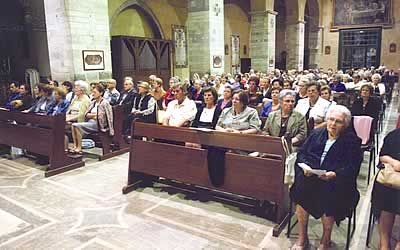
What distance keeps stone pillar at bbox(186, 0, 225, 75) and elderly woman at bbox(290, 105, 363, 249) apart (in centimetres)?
707

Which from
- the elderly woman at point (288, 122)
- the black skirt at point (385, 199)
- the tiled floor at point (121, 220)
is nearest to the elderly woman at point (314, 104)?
the elderly woman at point (288, 122)

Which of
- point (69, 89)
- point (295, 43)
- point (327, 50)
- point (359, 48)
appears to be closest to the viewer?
point (69, 89)

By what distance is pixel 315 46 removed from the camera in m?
19.5

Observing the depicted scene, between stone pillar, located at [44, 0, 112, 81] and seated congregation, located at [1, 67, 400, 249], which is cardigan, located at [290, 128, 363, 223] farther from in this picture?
stone pillar, located at [44, 0, 112, 81]

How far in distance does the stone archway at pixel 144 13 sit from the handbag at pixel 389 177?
31.9 ft

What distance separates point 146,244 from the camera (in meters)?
2.73

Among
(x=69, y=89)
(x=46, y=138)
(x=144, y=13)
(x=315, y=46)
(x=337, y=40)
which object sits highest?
(x=144, y=13)

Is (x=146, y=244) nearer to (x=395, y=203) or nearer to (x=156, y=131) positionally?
(x=156, y=131)

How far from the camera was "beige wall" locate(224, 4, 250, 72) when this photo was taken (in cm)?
1608

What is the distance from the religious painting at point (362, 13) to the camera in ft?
59.1

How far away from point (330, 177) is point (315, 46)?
1880 centimetres

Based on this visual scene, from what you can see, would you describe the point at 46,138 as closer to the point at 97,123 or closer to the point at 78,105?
the point at 97,123

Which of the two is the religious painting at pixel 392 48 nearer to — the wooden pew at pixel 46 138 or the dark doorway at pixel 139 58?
the dark doorway at pixel 139 58

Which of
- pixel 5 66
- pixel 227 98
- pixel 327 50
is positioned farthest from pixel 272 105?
pixel 327 50
